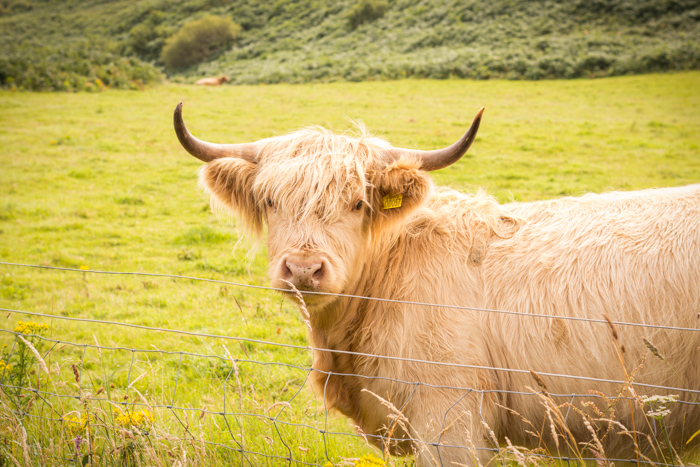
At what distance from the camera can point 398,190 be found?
3301 millimetres

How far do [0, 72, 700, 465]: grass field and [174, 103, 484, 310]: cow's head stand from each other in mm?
656

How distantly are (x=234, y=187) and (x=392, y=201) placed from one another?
1198 mm

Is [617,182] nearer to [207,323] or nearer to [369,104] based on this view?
[207,323]

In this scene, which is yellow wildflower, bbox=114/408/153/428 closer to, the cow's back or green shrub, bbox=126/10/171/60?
the cow's back

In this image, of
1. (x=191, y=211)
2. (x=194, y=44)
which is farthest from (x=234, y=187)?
(x=194, y=44)

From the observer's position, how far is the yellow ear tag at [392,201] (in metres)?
3.32

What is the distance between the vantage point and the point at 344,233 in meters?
3.17

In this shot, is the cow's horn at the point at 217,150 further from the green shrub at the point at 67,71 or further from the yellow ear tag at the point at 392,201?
the green shrub at the point at 67,71

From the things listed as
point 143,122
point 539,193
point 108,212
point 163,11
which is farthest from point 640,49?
point 163,11

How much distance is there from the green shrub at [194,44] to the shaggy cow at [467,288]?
4526cm

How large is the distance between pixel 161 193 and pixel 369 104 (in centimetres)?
1127

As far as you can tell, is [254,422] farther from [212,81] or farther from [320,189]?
[212,81]

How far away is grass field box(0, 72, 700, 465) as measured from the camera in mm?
3217

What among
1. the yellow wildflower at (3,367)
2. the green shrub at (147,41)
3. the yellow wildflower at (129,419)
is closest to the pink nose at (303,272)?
the yellow wildflower at (129,419)
